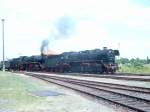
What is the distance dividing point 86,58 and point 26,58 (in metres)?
21.3

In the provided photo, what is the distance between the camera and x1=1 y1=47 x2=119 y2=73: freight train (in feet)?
139

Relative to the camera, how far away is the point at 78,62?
4609cm

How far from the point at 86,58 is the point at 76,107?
102 ft

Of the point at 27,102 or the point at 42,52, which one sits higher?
the point at 42,52

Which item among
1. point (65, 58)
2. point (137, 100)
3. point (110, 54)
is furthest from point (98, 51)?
point (137, 100)

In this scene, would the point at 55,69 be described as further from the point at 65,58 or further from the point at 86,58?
the point at 86,58

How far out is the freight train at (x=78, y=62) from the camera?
42.5 m

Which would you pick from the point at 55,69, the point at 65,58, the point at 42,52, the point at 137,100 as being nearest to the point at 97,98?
the point at 137,100

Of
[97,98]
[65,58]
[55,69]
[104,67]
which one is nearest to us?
[97,98]

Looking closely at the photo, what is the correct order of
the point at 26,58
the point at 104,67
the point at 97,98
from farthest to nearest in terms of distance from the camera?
the point at 26,58
the point at 104,67
the point at 97,98

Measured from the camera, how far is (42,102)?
14922mm

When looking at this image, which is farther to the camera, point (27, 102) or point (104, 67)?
point (104, 67)

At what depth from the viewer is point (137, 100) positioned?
14.9m

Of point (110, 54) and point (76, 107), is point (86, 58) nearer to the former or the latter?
point (110, 54)
